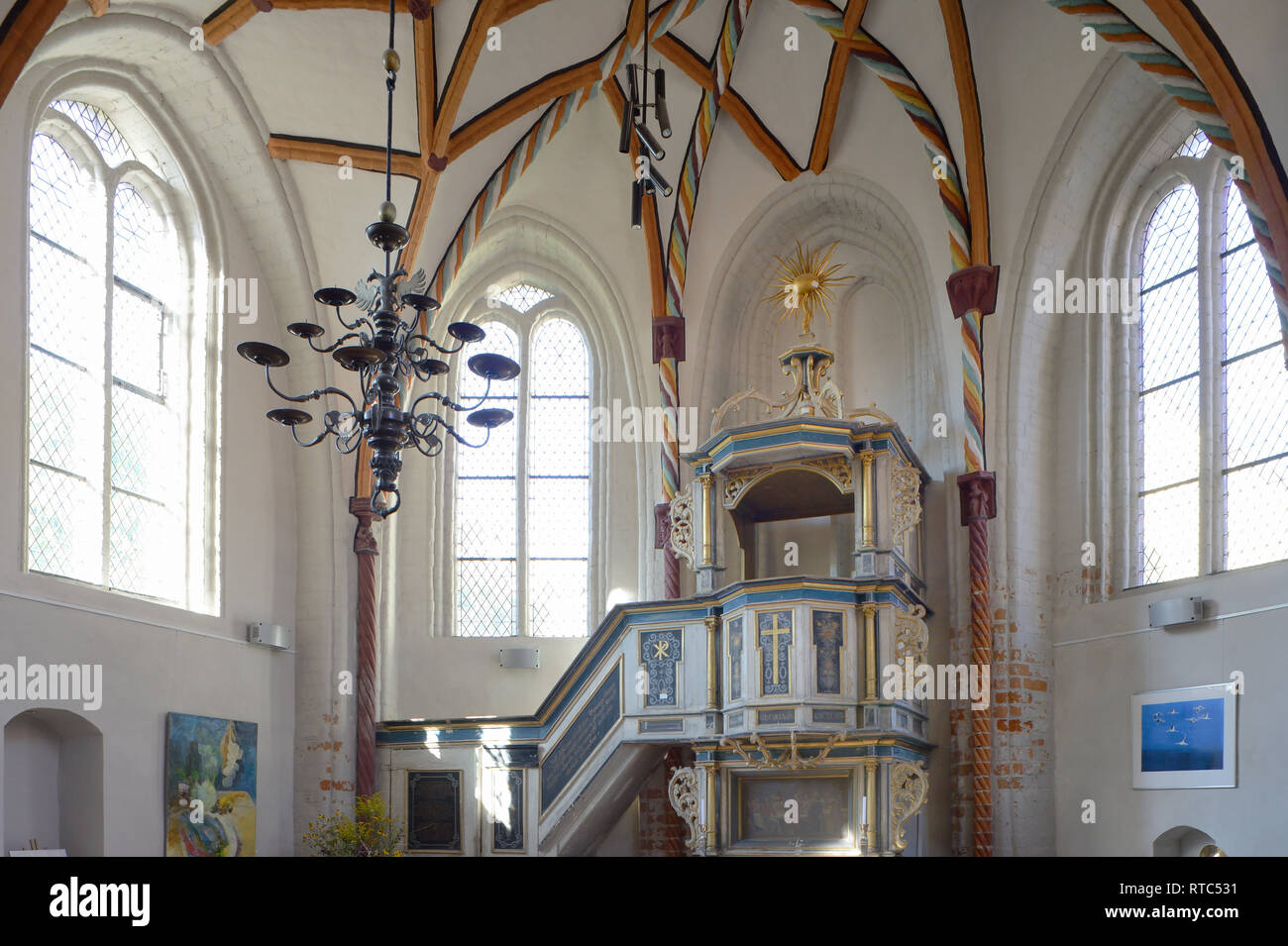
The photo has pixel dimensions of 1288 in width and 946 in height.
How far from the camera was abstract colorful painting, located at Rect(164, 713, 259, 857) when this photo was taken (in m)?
11.4

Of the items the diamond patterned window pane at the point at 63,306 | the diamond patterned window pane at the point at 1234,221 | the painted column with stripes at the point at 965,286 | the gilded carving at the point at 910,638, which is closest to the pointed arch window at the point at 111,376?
the diamond patterned window pane at the point at 63,306

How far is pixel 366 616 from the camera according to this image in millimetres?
13812

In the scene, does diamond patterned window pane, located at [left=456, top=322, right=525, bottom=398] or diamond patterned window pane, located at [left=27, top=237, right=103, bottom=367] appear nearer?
diamond patterned window pane, located at [left=27, top=237, right=103, bottom=367]

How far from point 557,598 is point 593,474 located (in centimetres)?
151

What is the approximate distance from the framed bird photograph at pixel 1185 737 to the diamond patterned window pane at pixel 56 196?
10.2m

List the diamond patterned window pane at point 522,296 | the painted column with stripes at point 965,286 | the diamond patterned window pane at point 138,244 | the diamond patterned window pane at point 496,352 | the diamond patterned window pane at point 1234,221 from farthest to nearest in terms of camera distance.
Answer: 1. the diamond patterned window pane at point 522,296
2. the diamond patterned window pane at point 496,352
3. the painted column with stripes at point 965,286
4. the diamond patterned window pane at point 138,244
5. the diamond patterned window pane at point 1234,221

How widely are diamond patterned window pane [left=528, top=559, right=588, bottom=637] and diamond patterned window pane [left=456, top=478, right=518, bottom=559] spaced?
1.43 feet

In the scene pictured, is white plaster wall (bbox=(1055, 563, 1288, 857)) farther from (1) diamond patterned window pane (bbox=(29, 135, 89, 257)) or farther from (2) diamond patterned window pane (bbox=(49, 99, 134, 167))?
(2) diamond patterned window pane (bbox=(49, 99, 134, 167))

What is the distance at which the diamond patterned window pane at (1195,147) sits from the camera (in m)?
12.1

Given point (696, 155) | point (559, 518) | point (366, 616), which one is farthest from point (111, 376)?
point (696, 155)

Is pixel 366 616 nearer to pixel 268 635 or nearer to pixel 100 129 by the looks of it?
pixel 268 635

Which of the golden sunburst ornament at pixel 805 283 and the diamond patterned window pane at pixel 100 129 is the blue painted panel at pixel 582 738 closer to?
the golden sunburst ornament at pixel 805 283

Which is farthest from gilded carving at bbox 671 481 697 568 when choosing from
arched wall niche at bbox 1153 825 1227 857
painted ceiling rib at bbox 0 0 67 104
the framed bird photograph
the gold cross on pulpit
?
painted ceiling rib at bbox 0 0 67 104

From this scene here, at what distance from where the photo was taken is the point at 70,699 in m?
10.3
